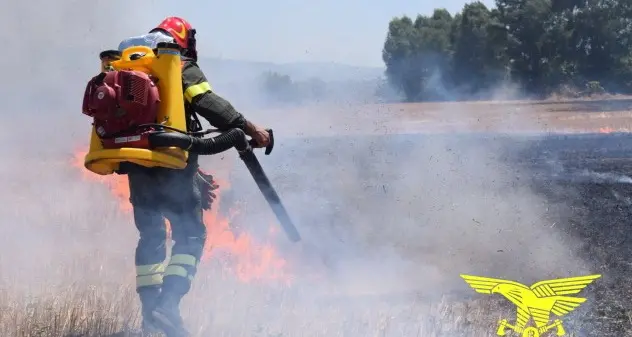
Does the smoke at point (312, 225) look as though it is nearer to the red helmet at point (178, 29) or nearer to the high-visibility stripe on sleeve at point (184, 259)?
the high-visibility stripe on sleeve at point (184, 259)

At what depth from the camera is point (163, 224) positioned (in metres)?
3.79

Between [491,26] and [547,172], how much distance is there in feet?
120

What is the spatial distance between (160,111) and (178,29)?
61 cm

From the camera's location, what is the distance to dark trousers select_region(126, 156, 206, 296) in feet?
11.9

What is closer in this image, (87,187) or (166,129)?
(166,129)

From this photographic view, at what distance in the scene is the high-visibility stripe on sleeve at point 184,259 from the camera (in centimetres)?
371

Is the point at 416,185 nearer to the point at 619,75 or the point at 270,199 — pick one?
the point at 270,199

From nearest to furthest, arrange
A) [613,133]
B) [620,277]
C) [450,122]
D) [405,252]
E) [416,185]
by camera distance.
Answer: [620,277]
[405,252]
[416,185]
[613,133]
[450,122]

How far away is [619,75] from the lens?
4172 cm

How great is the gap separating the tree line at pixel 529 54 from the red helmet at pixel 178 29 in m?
35.3

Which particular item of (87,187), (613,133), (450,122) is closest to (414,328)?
(87,187)

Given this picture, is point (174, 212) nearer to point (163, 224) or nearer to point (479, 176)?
point (163, 224)

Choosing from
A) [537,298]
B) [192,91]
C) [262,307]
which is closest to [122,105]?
[192,91]

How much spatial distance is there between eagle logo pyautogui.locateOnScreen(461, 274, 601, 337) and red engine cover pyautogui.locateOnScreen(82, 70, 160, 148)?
8.04 ft
